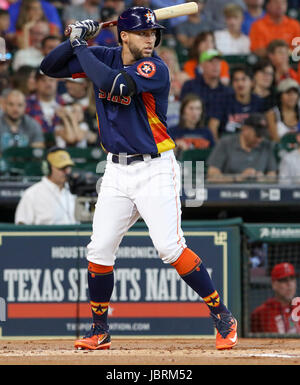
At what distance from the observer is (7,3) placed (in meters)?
9.23

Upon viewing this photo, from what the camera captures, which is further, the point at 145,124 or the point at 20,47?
the point at 20,47

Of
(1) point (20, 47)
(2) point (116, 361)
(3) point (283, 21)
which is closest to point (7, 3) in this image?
(1) point (20, 47)

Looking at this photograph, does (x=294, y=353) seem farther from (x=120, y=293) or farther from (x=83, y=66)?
(x=120, y=293)

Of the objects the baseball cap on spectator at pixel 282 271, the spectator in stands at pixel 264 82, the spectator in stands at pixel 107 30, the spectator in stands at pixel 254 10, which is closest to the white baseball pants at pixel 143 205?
the baseball cap on spectator at pixel 282 271

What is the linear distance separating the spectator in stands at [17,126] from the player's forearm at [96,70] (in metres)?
3.98

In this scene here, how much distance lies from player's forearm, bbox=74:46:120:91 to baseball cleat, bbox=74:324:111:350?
1423mm

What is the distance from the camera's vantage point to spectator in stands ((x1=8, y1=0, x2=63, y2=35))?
908 cm

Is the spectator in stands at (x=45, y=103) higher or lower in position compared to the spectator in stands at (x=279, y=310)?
higher

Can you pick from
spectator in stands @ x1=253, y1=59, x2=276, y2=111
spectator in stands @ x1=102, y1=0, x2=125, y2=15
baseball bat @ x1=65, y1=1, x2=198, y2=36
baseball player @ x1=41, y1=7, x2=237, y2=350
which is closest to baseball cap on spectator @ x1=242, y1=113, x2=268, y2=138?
spectator in stands @ x1=253, y1=59, x2=276, y2=111

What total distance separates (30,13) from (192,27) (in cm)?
200

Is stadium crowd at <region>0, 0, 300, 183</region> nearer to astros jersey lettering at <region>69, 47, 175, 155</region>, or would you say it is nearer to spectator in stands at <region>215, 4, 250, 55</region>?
spectator in stands at <region>215, 4, 250, 55</region>

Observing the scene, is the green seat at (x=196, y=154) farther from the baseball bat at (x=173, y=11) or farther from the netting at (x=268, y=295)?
the baseball bat at (x=173, y=11)

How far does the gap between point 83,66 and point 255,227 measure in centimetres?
279

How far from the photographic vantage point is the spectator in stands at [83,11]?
9227mm
